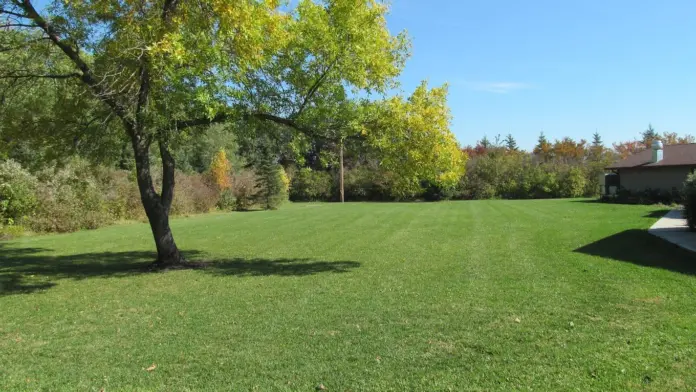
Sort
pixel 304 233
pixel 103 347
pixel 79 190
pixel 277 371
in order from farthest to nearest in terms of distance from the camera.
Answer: pixel 79 190
pixel 304 233
pixel 103 347
pixel 277 371

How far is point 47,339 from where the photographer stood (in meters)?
5.64

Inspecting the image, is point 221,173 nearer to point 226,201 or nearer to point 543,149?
point 226,201

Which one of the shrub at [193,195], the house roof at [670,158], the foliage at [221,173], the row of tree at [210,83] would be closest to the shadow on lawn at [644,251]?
the row of tree at [210,83]

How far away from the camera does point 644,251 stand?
10.6m

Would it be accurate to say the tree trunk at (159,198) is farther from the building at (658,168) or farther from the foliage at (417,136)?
the building at (658,168)

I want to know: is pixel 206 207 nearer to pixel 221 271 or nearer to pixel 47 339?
pixel 221 271

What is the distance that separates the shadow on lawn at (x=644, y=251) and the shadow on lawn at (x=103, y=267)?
5.73 metres

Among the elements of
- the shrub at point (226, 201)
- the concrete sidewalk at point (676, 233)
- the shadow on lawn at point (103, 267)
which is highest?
the shrub at point (226, 201)

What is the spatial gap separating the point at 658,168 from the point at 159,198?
3057 centimetres

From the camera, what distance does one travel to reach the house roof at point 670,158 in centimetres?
2897

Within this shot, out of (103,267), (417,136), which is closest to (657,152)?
(417,136)

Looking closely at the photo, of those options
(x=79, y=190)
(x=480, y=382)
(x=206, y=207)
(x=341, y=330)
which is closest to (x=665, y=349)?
(x=480, y=382)

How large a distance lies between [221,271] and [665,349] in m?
8.07

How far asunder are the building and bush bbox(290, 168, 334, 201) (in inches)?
1069
